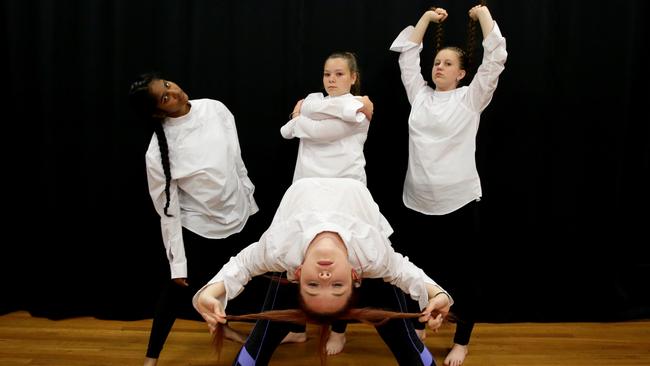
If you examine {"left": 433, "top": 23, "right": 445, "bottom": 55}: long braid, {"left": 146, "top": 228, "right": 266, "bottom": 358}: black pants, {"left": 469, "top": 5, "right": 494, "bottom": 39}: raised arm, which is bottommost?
{"left": 146, "top": 228, "right": 266, "bottom": 358}: black pants

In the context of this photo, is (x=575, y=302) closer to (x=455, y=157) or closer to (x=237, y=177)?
(x=455, y=157)

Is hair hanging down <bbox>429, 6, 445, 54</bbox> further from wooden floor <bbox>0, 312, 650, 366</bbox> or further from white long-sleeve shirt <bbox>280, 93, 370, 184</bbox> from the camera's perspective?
wooden floor <bbox>0, 312, 650, 366</bbox>

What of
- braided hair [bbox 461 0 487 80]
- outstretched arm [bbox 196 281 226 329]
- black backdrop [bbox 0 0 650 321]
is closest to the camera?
outstretched arm [bbox 196 281 226 329]

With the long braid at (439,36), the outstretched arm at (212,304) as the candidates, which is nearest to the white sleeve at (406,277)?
the outstretched arm at (212,304)

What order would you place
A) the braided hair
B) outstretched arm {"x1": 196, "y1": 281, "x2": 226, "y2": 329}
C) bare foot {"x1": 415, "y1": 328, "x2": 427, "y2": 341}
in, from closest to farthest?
outstretched arm {"x1": 196, "y1": 281, "x2": 226, "y2": 329}
the braided hair
bare foot {"x1": 415, "y1": 328, "x2": 427, "y2": 341}

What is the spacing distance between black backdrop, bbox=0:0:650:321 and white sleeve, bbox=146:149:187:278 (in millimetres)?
619

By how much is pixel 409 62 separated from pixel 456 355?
1311mm

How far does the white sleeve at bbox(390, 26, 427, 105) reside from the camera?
2.25m

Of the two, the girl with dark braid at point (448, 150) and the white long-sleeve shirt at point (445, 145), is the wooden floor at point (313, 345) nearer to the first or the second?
the girl with dark braid at point (448, 150)

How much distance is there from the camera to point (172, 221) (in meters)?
2.02

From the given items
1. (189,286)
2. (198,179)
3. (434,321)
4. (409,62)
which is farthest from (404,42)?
(189,286)

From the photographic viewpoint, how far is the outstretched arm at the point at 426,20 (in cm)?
218

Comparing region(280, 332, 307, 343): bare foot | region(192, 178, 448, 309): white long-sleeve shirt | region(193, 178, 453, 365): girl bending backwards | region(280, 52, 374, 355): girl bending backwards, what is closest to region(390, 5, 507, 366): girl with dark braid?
region(280, 52, 374, 355): girl bending backwards

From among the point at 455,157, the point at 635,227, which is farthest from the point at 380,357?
the point at 635,227
